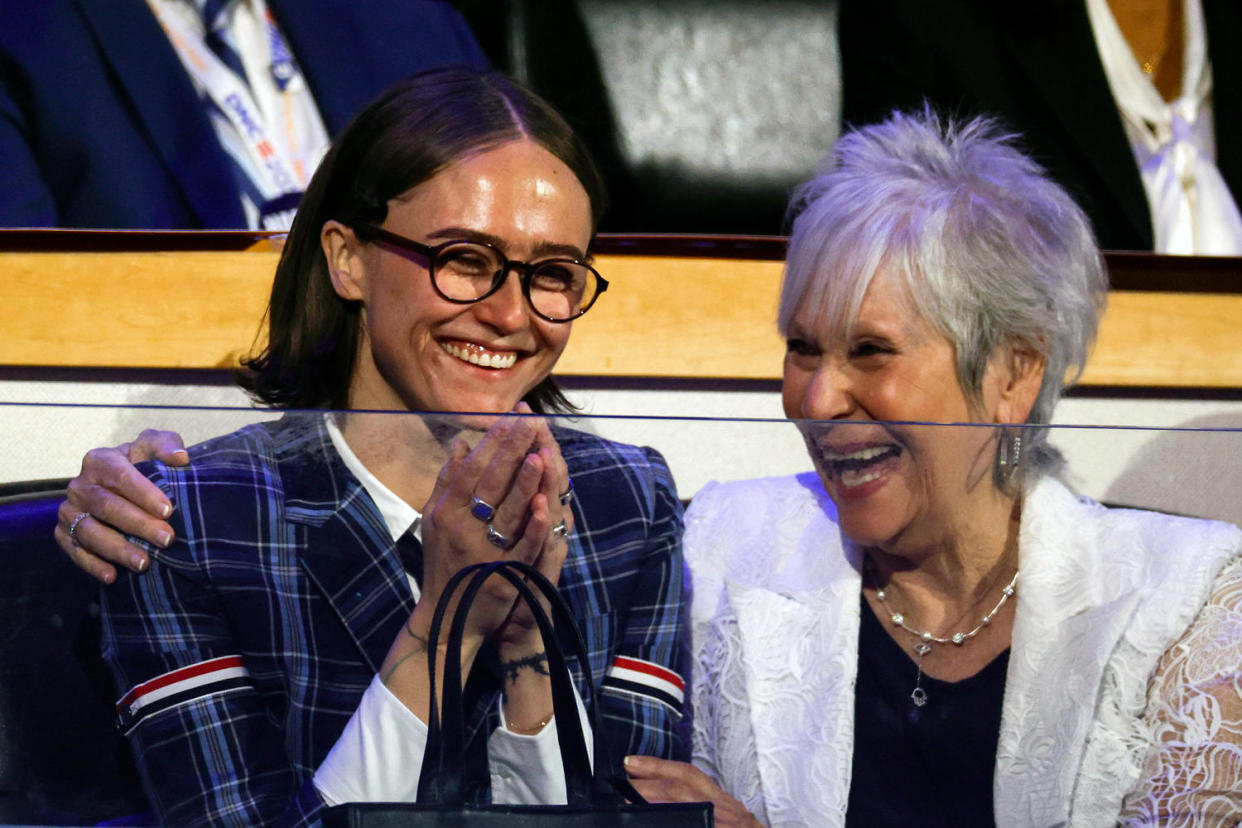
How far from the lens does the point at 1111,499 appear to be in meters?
0.74

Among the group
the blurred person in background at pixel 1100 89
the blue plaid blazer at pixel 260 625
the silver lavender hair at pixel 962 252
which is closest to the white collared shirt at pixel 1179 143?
the blurred person in background at pixel 1100 89

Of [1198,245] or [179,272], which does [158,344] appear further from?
[1198,245]

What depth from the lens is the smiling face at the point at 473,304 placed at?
106 centimetres

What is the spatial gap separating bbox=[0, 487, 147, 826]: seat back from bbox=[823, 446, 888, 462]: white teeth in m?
0.42

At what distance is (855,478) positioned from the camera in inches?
28.2

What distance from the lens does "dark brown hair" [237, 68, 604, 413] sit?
1084 mm

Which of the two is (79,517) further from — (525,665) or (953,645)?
(953,645)

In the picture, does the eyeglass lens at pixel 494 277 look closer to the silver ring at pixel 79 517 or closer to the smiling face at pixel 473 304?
the smiling face at pixel 473 304

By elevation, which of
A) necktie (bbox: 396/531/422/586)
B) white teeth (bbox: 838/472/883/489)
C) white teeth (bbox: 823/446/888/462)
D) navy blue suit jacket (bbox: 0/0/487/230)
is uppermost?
navy blue suit jacket (bbox: 0/0/487/230)

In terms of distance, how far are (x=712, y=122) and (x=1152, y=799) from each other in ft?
4.26

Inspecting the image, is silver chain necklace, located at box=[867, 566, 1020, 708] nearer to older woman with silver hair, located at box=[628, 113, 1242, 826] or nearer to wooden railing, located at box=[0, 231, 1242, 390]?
older woman with silver hair, located at box=[628, 113, 1242, 826]

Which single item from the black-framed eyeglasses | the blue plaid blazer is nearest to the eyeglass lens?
the black-framed eyeglasses

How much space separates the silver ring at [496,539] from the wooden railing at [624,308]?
0.90 meters

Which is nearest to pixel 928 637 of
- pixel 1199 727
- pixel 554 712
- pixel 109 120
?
pixel 1199 727
